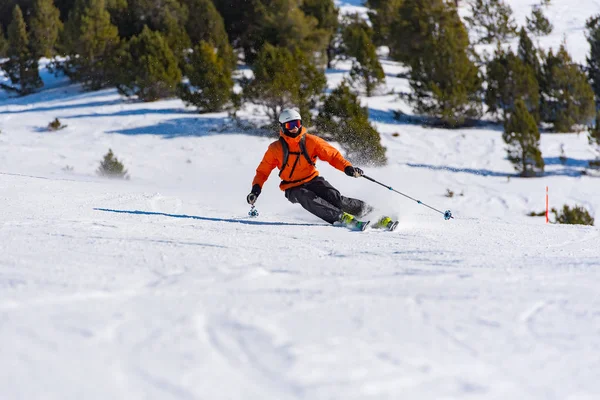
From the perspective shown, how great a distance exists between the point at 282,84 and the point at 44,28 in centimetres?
1666

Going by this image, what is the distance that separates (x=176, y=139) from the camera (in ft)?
62.7

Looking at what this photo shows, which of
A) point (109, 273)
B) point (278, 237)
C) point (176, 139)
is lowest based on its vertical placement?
point (176, 139)

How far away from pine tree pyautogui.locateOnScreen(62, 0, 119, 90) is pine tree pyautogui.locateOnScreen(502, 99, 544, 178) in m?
15.3

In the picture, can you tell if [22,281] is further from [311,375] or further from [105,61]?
[105,61]

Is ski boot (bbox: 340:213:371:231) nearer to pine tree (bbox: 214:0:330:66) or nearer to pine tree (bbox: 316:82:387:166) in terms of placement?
pine tree (bbox: 316:82:387:166)

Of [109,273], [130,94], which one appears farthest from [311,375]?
[130,94]

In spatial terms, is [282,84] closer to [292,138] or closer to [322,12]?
[322,12]

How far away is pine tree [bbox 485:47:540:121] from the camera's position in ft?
72.9

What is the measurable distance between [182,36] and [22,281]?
2306 cm

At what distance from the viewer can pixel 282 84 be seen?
19.5 m

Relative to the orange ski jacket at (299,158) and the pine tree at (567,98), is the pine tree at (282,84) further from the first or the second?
the orange ski jacket at (299,158)

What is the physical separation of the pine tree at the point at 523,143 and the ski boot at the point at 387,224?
1192cm

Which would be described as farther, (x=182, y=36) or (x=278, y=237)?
(x=182, y=36)

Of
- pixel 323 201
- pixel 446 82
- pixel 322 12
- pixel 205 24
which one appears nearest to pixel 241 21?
pixel 205 24
